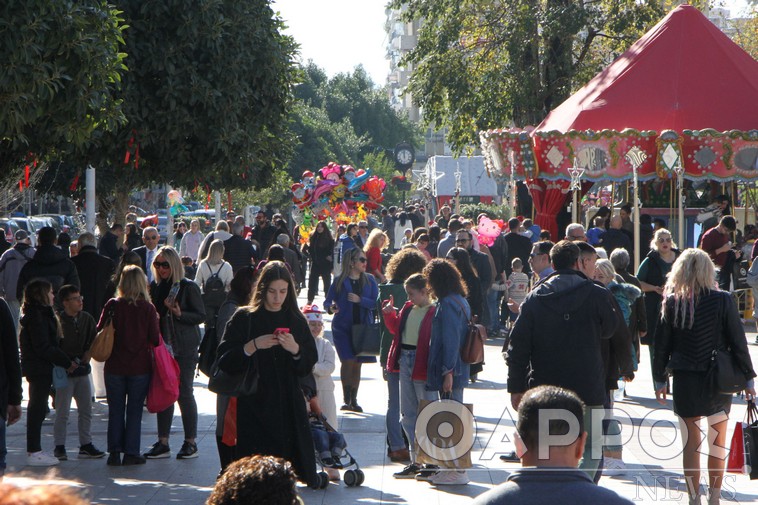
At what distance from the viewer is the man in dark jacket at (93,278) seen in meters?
12.7

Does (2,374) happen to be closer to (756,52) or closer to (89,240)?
(89,240)

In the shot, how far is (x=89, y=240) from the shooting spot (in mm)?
13312

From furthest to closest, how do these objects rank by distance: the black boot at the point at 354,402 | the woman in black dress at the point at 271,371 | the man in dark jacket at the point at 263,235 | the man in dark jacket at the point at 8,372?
the man in dark jacket at the point at 263,235, the black boot at the point at 354,402, the man in dark jacket at the point at 8,372, the woman in black dress at the point at 271,371

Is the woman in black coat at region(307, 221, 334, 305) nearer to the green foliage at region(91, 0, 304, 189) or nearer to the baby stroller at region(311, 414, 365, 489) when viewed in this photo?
the green foliage at region(91, 0, 304, 189)

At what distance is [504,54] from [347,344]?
21.2 metres

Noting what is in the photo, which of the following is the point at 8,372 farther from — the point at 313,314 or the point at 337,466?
the point at 313,314

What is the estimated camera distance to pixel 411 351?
863 cm

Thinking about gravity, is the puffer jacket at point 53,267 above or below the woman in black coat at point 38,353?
above

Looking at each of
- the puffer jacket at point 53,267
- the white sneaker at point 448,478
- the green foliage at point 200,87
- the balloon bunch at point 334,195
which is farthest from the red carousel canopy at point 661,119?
the white sneaker at point 448,478

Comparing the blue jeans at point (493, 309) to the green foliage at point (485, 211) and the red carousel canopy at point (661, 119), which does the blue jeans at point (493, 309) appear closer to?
the red carousel canopy at point (661, 119)

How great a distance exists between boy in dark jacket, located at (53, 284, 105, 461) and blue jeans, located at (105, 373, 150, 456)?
0.39 metres

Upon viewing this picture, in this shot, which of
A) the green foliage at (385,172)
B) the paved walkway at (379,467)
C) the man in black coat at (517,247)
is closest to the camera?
the paved walkway at (379,467)

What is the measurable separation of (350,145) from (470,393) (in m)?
62.5

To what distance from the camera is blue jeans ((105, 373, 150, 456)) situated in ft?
29.8
